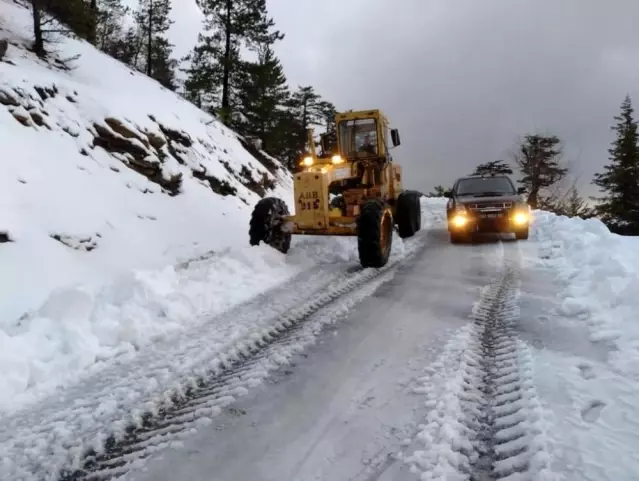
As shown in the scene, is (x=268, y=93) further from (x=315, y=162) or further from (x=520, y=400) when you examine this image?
(x=520, y=400)

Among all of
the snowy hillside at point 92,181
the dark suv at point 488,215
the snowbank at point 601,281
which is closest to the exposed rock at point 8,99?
the snowy hillside at point 92,181

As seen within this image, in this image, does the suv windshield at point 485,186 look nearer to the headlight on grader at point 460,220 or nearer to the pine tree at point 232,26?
the headlight on grader at point 460,220

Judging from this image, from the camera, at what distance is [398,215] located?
1255 cm

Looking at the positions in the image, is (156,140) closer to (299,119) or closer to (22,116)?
(22,116)

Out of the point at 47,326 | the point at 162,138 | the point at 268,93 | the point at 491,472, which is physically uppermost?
the point at 268,93

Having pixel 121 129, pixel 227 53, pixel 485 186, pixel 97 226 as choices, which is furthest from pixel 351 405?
pixel 227 53

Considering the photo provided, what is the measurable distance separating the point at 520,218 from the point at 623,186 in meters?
26.8

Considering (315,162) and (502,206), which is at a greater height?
(315,162)

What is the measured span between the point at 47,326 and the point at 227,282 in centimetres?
262

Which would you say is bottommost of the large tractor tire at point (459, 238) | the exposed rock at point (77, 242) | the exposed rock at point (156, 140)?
the large tractor tire at point (459, 238)

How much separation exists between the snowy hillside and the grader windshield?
3160 millimetres

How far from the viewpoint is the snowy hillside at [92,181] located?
23.3 feet

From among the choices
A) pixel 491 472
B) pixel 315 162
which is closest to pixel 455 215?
pixel 315 162

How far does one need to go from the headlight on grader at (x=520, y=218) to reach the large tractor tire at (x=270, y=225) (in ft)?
18.0
